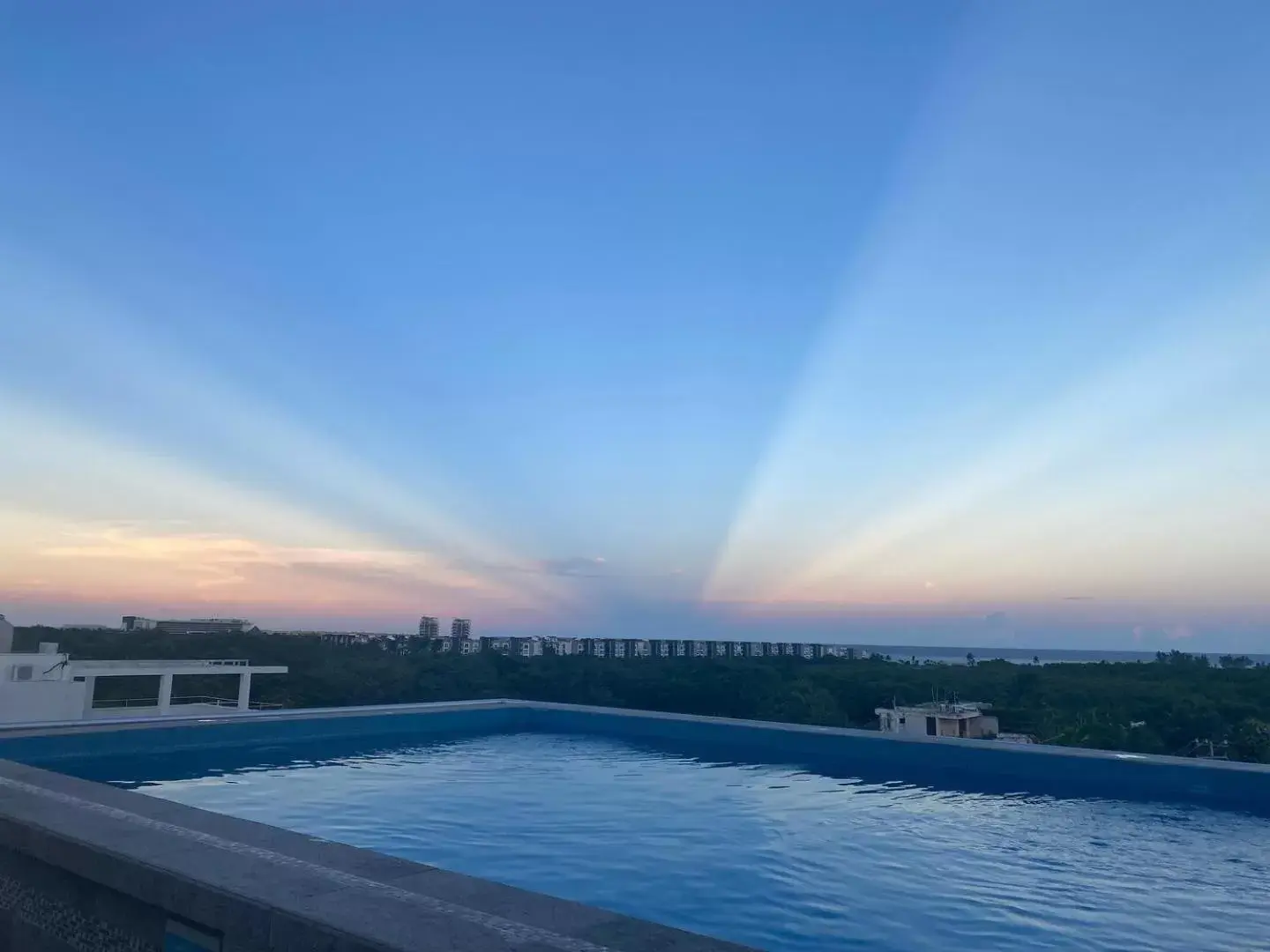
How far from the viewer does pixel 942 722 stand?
16.3 metres

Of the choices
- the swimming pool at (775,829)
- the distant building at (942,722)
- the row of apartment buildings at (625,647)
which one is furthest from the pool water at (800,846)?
the row of apartment buildings at (625,647)

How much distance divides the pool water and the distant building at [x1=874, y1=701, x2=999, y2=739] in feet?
27.4

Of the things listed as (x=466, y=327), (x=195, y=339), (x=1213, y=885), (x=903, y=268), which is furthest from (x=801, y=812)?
(x=195, y=339)

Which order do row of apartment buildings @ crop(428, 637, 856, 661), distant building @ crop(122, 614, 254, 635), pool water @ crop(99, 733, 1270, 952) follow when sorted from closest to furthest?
pool water @ crop(99, 733, 1270, 952) → distant building @ crop(122, 614, 254, 635) → row of apartment buildings @ crop(428, 637, 856, 661)

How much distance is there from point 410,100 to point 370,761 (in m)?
7.52

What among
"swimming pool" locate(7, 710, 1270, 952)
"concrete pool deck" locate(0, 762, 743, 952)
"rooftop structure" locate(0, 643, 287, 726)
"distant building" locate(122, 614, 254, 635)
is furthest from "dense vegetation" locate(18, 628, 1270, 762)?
"concrete pool deck" locate(0, 762, 743, 952)

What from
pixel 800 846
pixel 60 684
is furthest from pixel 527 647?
pixel 800 846

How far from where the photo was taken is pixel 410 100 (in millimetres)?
8664

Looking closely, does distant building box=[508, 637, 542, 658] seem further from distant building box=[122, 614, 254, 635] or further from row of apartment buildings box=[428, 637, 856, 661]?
distant building box=[122, 614, 254, 635]

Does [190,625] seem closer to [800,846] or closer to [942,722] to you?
[942,722]

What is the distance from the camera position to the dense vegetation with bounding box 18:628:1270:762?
1777 centimetres

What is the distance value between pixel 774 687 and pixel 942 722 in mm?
10163

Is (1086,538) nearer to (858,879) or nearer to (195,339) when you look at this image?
(858,879)

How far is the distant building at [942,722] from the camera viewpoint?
52.8 feet
